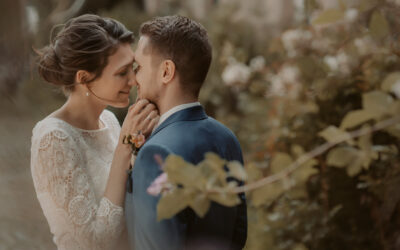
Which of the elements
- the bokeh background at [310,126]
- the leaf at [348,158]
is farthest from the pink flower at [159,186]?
the leaf at [348,158]

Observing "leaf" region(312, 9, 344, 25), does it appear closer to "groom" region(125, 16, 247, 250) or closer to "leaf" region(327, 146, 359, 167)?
"leaf" region(327, 146, 359, 167)

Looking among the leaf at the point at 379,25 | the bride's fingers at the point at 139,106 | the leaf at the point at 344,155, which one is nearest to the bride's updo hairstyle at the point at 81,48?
the bride's fingers at the point at 139,106

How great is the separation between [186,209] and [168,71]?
0.50m

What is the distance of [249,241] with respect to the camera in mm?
3342

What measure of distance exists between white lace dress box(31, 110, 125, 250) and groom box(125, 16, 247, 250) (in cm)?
16

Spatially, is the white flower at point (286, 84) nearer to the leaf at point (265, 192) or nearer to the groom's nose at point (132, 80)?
the groom's nose at point (132, 80)

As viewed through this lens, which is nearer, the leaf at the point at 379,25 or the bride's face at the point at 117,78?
the leaf at the point at 379,25

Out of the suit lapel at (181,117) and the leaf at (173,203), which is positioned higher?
the leaf at (173,203)

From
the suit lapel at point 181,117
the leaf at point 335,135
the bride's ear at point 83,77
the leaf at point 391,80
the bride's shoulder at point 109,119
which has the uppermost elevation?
the leaf at point 391,80

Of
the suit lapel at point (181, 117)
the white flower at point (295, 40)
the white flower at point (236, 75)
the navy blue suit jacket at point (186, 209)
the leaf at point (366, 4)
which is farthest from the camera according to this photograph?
the white flower at point (236, 75)

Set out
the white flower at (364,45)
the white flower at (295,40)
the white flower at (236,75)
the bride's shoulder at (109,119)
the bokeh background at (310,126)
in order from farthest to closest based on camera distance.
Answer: the white flower at (236,75) < the white flower at (295,40) < the bride's shoulder at (109,119) < the white flower at (364,45) < the bokeh background at (310,126)

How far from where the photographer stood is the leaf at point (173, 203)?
0.72 m

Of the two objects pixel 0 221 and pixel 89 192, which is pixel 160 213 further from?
pixel 0 221

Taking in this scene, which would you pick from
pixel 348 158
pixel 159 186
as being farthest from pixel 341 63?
pixel 159 186
